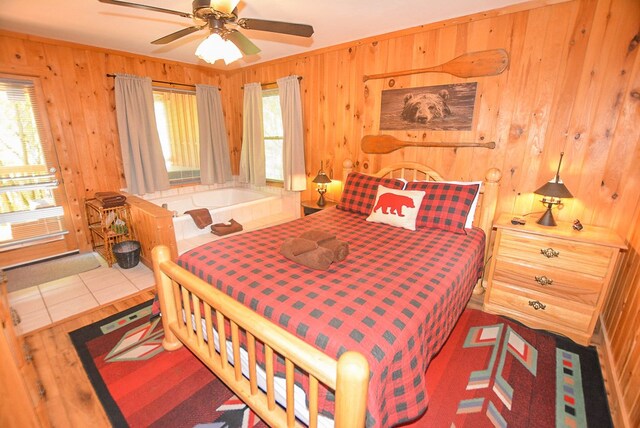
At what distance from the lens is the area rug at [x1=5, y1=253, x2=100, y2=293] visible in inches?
108

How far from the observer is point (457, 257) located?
1838 mm

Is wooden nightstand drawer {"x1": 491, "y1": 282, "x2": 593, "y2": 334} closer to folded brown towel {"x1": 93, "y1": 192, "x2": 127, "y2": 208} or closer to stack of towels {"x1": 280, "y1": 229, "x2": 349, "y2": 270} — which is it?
stack of towels {"x1": 280, "y1": 229, "x2": 349, "y2": 270}

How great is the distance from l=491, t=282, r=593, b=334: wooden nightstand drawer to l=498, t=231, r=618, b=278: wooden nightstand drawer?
248 millimetres

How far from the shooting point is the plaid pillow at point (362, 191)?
2.65 m

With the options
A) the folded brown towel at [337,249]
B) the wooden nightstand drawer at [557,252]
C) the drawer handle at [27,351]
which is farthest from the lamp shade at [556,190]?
the drawer handle at [27,351]

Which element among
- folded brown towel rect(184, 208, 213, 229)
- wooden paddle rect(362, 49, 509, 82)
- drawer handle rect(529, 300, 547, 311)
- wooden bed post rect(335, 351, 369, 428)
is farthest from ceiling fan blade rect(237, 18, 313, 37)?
drawer handle rect(529, 300, 547, 311)

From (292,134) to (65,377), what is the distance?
2933 mm

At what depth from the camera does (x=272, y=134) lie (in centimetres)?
408

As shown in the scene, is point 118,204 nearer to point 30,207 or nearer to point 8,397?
point 30,207

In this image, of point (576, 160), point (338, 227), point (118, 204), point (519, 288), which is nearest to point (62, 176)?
point (118, 204)

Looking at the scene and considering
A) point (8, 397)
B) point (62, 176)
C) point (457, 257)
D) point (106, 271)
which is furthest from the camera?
point (62, 176)

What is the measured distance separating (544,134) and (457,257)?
1256 mm

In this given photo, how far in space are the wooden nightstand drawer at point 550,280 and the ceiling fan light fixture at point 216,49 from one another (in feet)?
7.55

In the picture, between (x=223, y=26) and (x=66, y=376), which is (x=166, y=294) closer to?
(x=66, y=376)
